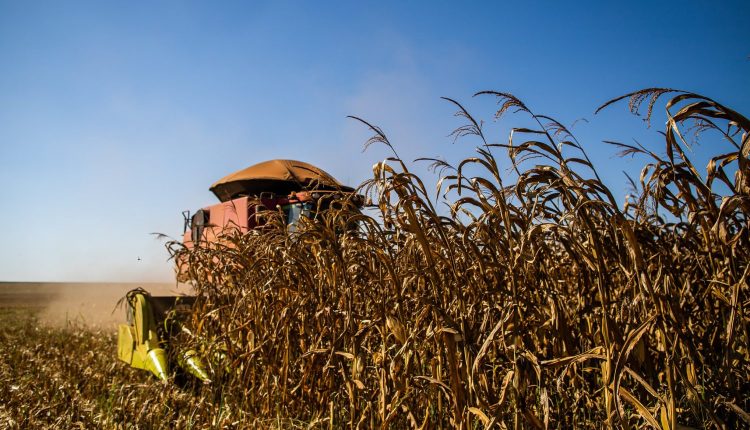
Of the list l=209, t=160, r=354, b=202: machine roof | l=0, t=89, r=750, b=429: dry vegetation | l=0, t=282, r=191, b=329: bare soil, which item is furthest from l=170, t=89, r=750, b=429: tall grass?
l=209, t=160, r=354, b=202: machine roof

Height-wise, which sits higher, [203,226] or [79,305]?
[203,226]

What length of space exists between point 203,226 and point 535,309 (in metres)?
5.21

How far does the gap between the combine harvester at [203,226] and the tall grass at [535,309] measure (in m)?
0.50

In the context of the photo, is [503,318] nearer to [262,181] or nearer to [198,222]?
[262,181]

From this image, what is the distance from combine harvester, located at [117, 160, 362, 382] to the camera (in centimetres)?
386

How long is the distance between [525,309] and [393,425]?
3.13 feet

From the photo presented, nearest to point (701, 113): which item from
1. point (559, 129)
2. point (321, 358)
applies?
point (559, 129)

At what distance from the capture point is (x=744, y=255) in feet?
A: 6.44

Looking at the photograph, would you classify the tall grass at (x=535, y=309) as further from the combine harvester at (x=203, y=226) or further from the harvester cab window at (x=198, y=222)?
the harvester cab window at (x=198, y=222)

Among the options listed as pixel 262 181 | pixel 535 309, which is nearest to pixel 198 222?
pixel 262 181

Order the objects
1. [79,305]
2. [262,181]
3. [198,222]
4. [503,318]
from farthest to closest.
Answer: [79,305] < [198,222] < [262,181] < [503,318]

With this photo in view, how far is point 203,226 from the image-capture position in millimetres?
6484

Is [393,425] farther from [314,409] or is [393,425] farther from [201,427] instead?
[201,427]

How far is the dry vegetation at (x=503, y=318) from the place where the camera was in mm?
1718
